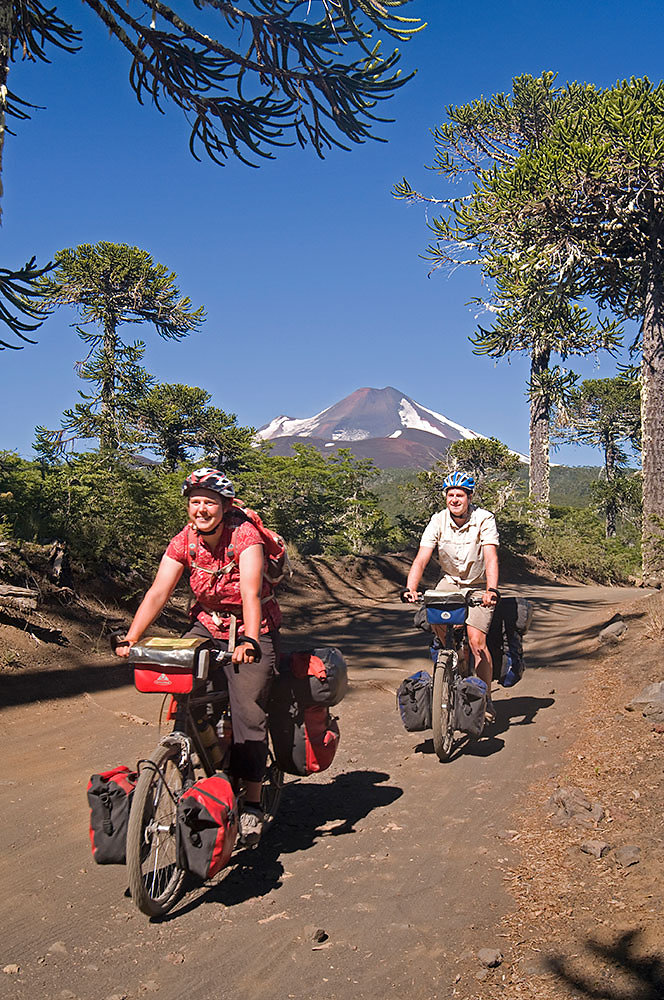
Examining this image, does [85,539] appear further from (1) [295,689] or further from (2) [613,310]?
(2) [613,310]

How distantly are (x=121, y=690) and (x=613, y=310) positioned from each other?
17.2 metres

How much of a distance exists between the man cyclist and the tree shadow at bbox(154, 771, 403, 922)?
130 centimetres

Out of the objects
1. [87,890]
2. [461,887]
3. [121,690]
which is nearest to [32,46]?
[121,690]

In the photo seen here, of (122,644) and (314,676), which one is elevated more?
(122,644)

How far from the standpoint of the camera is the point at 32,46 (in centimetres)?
930

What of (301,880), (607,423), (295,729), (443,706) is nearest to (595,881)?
(301,880)

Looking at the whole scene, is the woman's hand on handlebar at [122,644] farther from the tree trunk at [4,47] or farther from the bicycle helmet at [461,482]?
the tree trunk at [4,47]

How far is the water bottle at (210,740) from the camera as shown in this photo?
3530mm

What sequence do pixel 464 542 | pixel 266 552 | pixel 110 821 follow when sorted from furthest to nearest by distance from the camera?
pixel 464 542, pixel 266 552, pixel 110 821

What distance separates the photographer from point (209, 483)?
3691 mm

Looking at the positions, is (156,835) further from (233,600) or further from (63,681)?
(63,681)

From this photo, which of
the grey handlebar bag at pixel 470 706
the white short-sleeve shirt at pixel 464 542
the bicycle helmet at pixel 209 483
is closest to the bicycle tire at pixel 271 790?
the bicycle helmet at pixel 209 483

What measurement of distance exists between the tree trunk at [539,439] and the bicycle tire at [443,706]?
922 inches

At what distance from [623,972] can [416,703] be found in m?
2.93
